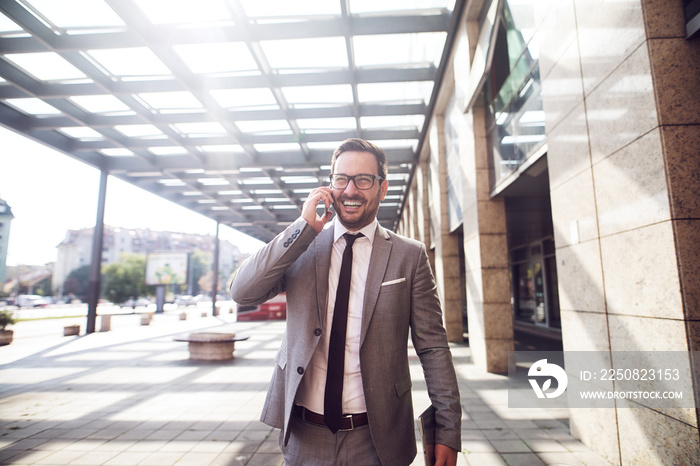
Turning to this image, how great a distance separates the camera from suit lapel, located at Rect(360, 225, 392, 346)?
163 centimetres

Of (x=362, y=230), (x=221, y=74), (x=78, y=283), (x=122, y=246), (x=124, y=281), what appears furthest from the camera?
(x=122, y=246)

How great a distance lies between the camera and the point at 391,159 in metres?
15.2

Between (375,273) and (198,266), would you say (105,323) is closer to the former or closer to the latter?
(375,273)

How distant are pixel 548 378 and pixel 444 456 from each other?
622 cm

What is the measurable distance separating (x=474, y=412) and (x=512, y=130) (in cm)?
471

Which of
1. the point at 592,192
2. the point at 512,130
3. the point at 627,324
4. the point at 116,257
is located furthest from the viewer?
the point at 116,257

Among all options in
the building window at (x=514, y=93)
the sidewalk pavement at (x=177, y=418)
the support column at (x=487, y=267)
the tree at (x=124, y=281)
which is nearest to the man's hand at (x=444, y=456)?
the sidewalk pavement at (x=177, y=418)

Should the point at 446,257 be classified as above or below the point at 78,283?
above

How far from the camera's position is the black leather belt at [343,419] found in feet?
5.16

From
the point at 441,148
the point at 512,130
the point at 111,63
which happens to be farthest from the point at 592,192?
the point at 111,63

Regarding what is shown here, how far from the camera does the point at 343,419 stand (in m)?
1.57

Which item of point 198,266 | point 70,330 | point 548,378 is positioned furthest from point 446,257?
point 198,266

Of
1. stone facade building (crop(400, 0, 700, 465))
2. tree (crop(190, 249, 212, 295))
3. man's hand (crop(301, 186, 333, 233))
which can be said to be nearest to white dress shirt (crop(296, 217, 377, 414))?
man's hand (crop(301, 186, 333, 233))

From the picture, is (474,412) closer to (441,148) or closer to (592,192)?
(592,192)
